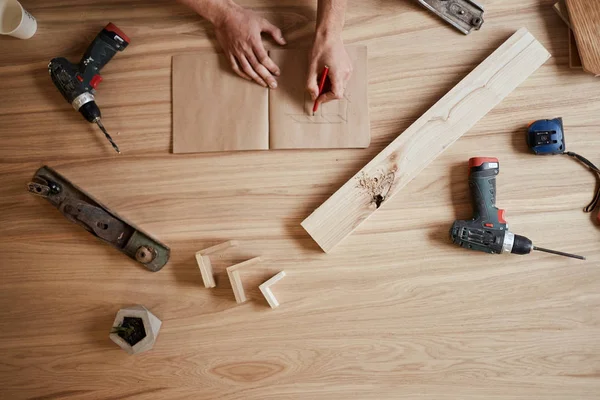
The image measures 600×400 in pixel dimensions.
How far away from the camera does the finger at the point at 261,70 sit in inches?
45.0

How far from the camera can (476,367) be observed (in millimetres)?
1132

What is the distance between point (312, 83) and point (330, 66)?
7 centimetres

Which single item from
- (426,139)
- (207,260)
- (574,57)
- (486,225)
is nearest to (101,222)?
(207,260)

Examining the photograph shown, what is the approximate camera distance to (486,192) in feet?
3.60

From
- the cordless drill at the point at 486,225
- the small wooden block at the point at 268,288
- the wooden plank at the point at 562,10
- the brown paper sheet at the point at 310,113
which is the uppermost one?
the wooden plank at the point at 562,10

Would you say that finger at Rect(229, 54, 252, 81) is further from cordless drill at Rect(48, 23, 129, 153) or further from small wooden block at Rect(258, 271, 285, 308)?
small wooden block at Rect(258, 271, 285, 308)

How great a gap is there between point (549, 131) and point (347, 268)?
671 millimetres

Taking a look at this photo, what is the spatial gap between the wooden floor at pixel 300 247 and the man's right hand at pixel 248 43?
0.07 metres

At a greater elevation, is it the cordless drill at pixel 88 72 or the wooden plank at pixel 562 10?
the wooden plank at pixel 562 10

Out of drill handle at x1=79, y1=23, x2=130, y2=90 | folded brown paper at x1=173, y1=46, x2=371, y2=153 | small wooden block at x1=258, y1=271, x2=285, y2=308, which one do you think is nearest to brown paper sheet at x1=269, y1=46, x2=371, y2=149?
folded brown paper at x1=173, y1=46, x2=371, y2=153

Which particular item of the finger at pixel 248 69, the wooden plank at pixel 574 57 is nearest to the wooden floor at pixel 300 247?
the wooden plank at pixel 574 57

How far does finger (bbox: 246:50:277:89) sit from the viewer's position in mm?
1144

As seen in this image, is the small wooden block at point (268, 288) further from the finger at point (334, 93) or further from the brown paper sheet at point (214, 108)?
the finger at point (334, 93)

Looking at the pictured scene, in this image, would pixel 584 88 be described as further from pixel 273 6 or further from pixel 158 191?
pixel 158 191
